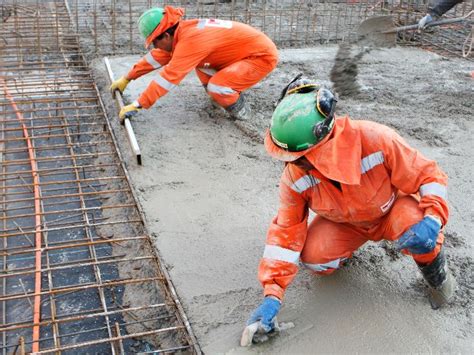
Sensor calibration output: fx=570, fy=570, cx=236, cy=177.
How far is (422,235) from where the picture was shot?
254 cm

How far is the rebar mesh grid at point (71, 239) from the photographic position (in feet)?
9.84

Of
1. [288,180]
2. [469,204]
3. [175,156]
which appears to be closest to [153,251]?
[288,180]

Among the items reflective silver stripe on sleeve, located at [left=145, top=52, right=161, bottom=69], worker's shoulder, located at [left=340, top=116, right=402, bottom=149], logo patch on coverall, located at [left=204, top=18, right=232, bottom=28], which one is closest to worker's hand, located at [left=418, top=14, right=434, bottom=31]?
logo patch on coverall, located at [left=204, top=18, right=232, bottom=28]

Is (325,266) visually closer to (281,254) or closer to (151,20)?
(281,254)

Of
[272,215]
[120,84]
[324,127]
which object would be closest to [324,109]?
[324,127]

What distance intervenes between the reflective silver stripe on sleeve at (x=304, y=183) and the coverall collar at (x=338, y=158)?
0.27m

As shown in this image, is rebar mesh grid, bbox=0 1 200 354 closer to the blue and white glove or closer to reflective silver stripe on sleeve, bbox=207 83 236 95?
the blue and white glove

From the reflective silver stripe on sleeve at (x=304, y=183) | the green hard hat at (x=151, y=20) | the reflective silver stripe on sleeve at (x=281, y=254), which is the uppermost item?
the green hard hat at (x=151, y=20)

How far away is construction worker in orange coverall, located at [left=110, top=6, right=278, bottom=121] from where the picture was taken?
15.7 ft

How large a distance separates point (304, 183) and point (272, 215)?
3.94 feet

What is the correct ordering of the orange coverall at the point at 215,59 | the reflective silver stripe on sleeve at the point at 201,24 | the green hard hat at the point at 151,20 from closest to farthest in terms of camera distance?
the green hard hat at the point at 151,20 < the orange coverall at the point at 215,59 < the reflective silver stripe on sleeve at the point at 201,24

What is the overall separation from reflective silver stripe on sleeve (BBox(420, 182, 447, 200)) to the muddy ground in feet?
2.40

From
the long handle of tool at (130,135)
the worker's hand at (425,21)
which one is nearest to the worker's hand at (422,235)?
the long handle of tool at (130,135)

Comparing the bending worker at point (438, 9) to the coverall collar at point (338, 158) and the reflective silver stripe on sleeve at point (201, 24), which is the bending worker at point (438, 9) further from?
the coverall collar at point (338, 158)
